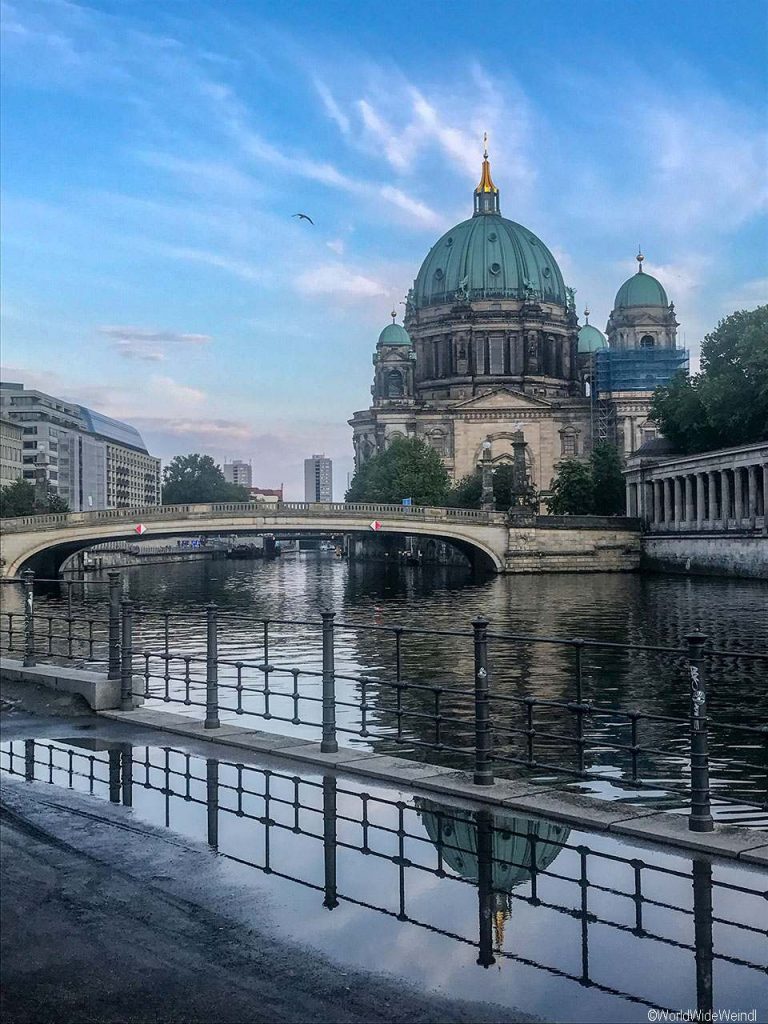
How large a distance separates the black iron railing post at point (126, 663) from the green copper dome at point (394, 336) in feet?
442

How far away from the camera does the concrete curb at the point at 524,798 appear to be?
368 inches

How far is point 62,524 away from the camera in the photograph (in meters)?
74.7

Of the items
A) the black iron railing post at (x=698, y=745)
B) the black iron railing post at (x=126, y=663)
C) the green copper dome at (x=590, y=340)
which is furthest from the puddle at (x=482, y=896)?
the green copper dome at (x=590, y=340)

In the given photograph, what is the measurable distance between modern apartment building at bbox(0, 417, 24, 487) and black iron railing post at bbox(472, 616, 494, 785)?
141 metres

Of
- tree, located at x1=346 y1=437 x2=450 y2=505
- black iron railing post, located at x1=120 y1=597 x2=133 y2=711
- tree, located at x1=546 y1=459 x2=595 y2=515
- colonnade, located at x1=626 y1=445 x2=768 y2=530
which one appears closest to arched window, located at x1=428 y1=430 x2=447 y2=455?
tree, located at x1=346 y1=437 x2=450 y2=505

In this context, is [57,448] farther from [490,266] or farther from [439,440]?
[490,266]

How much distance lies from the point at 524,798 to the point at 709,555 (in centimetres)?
6848

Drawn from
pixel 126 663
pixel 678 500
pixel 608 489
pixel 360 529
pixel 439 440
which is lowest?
pixel 126 663

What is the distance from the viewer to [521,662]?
97.7 ft

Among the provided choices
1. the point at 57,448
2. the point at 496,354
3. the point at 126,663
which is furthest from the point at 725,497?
the point at 57,448

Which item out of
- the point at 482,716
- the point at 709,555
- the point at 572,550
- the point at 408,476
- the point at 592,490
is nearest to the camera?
the point at 482,716

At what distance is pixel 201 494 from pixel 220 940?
148394 millimetres

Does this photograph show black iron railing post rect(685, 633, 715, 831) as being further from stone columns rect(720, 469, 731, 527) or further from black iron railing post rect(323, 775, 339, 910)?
stone columns rect(720, 469, 731, 527)

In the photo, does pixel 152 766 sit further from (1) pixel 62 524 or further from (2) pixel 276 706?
(1) pixel 62 524
